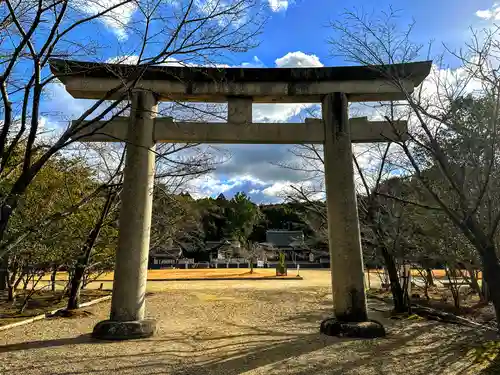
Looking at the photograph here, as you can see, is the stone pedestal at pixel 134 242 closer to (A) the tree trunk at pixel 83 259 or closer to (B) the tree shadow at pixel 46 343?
(B) the tree shadow at pixel 46 343

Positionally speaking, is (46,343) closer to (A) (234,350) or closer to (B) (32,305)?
(A) (234,350)

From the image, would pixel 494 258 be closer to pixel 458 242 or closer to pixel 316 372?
pixel 316 372

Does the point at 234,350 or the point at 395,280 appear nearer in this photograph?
the point at 234,350

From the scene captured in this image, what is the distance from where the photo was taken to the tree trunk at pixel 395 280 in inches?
366

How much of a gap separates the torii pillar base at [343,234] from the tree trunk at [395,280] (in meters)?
2.64

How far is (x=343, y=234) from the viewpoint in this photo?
6.93 metres

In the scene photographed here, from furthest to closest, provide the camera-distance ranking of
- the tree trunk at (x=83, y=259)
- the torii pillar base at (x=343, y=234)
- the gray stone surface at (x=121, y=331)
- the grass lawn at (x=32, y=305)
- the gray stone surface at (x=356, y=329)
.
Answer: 1. the tree trunk at (x=83, y=259)
2. the grass lawn at (x=32, y=305)
3. the torii pillar base at (x=343, y=234)
4. the gray stone surface at (x=356, y=329)
5. the gray stone surface at (x=121, y=331)

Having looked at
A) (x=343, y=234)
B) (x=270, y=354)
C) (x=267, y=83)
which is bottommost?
(x=270, y=354)

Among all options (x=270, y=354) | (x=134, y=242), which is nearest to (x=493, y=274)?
(x=270, y=354)

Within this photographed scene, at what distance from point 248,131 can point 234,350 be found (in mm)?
3897

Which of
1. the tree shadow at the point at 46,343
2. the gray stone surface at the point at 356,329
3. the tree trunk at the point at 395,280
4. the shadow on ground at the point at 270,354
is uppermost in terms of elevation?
the tree trunk at the point at 395,280

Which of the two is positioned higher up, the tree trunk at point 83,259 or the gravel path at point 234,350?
the tree trunk at point 83,259

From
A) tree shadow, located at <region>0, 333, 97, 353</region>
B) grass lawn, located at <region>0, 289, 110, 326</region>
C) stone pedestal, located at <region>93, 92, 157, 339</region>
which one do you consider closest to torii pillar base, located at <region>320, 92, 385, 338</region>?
stone pedestal, located at <region>93, 92, 157, 339</region>

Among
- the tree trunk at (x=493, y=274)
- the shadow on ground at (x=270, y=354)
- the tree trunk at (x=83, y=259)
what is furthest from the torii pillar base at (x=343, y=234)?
A: the tree trunk at (x=83, y=259)
